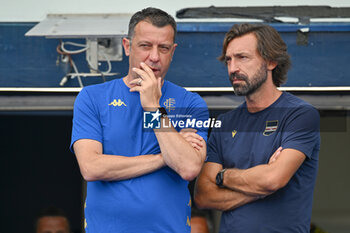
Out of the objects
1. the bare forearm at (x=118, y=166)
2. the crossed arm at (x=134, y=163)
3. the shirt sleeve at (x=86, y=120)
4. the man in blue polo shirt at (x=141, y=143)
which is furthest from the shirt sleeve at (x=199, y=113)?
the shirt sleeve at (x=86, y=120)

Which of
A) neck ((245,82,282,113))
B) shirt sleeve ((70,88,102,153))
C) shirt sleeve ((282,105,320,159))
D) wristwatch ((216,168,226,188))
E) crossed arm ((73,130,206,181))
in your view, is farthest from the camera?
neck ((245,82,282,113))

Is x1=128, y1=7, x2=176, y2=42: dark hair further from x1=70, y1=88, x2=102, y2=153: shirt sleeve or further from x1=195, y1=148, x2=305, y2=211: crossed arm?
x1=195, y1=148, x2=305, y2=211: crossed arm

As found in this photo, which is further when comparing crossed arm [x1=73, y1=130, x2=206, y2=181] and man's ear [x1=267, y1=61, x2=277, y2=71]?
man's ear [x1=267, y1=61, x2=277, y2=71]

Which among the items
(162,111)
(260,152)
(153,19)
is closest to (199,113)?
(162,111)


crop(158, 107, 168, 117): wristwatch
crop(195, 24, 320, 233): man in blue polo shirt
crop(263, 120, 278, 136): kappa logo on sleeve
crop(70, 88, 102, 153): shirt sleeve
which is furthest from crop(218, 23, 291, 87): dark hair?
crop(70, 88, 102, 153): shirt sleeve

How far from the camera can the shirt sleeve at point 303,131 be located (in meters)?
2.49

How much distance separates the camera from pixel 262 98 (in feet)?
8.91

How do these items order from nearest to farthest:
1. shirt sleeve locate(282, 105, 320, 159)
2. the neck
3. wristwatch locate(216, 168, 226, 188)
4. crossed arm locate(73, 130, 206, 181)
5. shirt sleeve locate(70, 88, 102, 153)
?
1. crossed arm locate(73, 130, 206, 181)
2. shirt sleeve locate(70, 88, 102, 153)
3. shirt sleeve locate(282, 105, 320, 159)
4. wristwatch locate(216, 168, 226, 188)
5. the neck

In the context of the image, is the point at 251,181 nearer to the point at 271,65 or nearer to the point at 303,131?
the point at 303,131

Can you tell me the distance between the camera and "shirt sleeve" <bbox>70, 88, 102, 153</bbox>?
7.82 ft

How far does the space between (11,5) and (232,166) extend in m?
1.71

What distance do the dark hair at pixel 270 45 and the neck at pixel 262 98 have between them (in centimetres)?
12

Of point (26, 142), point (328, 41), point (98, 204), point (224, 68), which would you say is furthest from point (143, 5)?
point (26, 142)

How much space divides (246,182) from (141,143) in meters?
0.52
